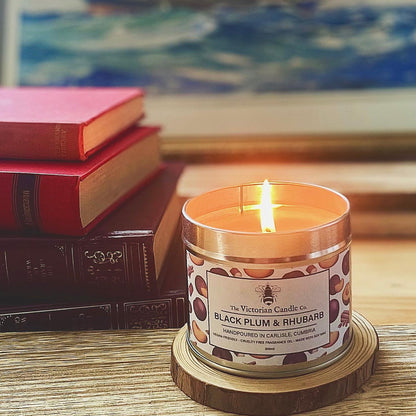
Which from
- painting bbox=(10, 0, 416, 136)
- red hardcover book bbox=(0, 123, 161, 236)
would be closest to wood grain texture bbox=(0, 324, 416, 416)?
red hardcover book bbox=(0, 123, 161, 236)

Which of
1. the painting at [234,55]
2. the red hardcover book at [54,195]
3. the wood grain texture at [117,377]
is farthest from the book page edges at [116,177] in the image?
the painting at [234,55]

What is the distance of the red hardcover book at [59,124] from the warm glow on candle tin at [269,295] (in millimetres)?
161

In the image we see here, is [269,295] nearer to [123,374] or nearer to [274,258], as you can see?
[274,258]

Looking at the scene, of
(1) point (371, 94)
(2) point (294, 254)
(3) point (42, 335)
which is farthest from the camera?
(1) point (371, 94)

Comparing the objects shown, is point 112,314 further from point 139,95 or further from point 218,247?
point 139,95

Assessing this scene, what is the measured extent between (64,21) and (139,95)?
1.12ft

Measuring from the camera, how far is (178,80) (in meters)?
1.09

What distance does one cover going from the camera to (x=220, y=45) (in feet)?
3.52

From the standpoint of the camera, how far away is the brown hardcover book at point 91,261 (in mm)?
613

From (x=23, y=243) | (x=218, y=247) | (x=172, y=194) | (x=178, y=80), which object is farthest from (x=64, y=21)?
(x=218, y=247)

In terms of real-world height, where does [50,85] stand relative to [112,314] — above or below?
above

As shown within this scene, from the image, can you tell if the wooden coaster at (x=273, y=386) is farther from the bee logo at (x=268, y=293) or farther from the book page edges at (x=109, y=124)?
the book page edges at (x=109, y=124)

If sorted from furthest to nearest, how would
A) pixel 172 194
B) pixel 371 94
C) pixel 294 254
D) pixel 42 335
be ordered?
1. pixel 371 94
2. pixel 172 194
3. pixel 42 335
4. pixel 294 254

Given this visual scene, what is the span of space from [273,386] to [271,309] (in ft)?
0.19
